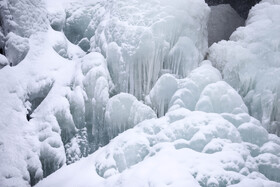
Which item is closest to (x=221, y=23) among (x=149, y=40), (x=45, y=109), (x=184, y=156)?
(x=149, y=40)

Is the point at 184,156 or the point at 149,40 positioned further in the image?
the point at 149,40

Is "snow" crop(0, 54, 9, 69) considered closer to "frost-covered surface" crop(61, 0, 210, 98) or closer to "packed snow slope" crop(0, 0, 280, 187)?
"packed snow slope" crop(0, 0, 280, 187)

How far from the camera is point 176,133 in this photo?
5203 mm

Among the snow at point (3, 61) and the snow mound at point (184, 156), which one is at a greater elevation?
the snow at point (3, 61)

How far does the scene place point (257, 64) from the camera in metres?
5.96

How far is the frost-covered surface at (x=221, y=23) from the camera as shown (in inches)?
313

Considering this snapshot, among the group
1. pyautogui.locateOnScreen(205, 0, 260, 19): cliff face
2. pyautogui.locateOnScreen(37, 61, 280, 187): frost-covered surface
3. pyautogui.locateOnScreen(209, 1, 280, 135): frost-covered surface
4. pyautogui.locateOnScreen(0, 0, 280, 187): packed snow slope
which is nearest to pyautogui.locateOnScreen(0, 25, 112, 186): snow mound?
pyautogui.locateOnScreen(0, 0, 280, 187): packed snow slope

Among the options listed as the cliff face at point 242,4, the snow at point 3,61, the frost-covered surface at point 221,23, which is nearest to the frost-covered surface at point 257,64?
the frost-covered surface at point 221,23

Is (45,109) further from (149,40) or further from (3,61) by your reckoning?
(149,40)

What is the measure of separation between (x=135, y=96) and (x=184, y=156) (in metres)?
1.81

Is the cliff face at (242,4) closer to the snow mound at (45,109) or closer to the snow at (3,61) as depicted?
the snow mound at (45,109)

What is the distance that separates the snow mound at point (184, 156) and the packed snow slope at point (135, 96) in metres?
0.02

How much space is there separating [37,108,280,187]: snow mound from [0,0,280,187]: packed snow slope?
0.02 metres

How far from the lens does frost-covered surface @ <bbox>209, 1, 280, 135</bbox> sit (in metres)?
5.67
